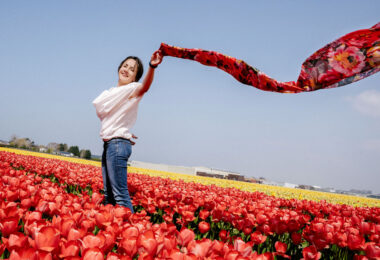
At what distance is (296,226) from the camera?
278cm

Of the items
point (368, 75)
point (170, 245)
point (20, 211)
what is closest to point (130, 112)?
point (20, 211)

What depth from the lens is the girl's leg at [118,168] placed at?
9.68ft

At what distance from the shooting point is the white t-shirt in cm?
304

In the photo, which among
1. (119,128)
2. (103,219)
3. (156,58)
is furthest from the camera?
(119,128)

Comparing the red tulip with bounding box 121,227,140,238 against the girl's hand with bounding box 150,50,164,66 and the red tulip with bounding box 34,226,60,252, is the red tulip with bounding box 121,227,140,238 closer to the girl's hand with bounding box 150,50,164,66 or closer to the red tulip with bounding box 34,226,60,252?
the red tulip with bounding box 34,226,60,252

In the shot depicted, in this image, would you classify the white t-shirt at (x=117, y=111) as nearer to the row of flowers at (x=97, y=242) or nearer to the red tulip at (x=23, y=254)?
the row of flowers at (x=97, y=242)

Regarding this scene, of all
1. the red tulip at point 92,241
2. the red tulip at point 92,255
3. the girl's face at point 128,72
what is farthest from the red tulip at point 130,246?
the girl's face at point 128,72

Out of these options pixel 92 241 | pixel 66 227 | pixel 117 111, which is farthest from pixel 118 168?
pixel 92 241

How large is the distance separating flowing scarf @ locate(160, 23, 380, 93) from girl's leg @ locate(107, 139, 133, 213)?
4.63ft

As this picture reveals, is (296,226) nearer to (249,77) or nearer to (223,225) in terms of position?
(223,225)

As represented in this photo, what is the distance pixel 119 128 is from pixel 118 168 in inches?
17.2

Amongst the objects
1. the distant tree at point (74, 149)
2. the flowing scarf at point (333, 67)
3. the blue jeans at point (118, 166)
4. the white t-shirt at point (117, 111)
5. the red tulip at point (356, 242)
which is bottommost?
the distant tree at point (74, 149)

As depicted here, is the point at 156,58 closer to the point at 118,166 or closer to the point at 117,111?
the point at 117,111

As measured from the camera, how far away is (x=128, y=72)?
3.41m
